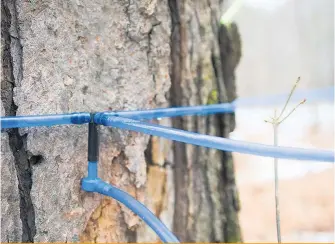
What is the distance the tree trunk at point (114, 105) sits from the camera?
24.9 inches

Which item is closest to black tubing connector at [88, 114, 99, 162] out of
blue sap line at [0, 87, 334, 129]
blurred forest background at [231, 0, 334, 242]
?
blue sap line at [0, 87, 334, 129]

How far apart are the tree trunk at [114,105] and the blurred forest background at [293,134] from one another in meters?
1.03

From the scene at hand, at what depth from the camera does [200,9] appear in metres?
0.93

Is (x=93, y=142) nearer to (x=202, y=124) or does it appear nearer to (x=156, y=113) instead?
(x=156, y=113)

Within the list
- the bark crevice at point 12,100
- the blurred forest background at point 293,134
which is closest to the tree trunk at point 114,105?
the bark crevice at point 12,100

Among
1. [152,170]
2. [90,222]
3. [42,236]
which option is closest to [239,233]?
[152,170]

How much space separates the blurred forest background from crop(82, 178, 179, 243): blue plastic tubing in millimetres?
1385

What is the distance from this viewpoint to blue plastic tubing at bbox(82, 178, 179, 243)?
540mm

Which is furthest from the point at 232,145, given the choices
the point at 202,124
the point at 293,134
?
the point at 293,134

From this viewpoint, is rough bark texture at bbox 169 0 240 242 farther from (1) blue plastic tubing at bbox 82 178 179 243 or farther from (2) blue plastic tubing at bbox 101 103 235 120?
(1) blue plastic tubing at bbox 82 178 179 243

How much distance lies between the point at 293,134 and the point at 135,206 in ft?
8.59

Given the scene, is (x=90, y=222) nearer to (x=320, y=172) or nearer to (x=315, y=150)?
(x=315, y=150)

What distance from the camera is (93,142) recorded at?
66cm

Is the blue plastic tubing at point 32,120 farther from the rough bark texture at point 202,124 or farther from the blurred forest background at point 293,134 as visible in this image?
the blurred forest background at point 293,134
